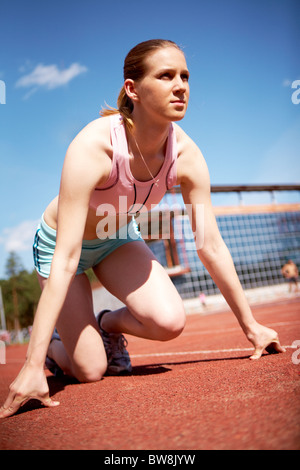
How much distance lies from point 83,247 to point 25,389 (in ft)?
4.22

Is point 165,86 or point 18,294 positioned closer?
point 165,86

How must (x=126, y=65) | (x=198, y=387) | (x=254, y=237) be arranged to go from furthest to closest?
(x=254, y=237) → (x=126, y=65) → (x=198, y=387)

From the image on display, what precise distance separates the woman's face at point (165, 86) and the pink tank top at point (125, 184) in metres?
0.26

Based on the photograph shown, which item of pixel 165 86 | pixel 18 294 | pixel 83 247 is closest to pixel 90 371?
pixel 83 247

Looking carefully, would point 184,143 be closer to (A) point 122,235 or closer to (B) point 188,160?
(B) point 188,160

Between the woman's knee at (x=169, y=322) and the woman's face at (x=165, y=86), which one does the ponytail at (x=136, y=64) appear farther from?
the woman's knee at (x=169, y=322)

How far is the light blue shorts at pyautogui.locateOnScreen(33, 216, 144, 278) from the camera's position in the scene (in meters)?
3.14

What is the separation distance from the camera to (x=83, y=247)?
312cm

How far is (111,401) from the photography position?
84.2 inches

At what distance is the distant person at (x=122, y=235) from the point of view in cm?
225

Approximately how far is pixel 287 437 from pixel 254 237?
3837 cm

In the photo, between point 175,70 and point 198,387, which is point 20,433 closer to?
point 198,387

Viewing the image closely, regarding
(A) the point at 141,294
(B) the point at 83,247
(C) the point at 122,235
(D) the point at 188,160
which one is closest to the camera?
(D) the point at 188,160
